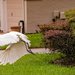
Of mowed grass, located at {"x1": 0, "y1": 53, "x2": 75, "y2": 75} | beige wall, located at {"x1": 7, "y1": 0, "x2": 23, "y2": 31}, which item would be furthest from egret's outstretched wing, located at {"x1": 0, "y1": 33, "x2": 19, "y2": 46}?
beige wall, located at {"x1": 7, "y1": 0, "x2": 23, "y2": 31}

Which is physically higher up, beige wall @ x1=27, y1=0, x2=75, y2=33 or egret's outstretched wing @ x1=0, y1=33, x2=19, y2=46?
beige wall @ x1=27, y1=0, x2=75, y2=33

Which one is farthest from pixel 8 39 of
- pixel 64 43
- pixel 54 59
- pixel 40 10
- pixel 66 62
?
pixel 40 10

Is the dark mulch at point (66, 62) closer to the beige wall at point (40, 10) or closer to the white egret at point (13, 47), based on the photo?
the white egret at point (13, 47)

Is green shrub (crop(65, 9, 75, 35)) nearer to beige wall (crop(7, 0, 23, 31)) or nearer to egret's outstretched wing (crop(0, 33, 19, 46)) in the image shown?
egret's outstretched wing (crop(0, 33, 19, 46))

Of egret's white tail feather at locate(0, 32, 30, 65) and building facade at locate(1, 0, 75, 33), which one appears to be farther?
building facade at locate(1, 0, 75, 33)

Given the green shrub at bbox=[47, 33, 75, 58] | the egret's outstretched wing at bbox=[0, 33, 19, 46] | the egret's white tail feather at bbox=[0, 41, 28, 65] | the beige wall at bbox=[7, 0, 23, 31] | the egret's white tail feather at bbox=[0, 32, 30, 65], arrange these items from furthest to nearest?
the beige wall at bbox=[7, 0, 23, 31], the green shrub at bbox=[47, 33, 75, 58], the egret's white tail feather at bbox=[0, 41, 28, 65], the egret's white tail feather at bbox=[0, 32, 30, 65], the egret's outstretched wing at bbox=[0, 33, 19, 46]

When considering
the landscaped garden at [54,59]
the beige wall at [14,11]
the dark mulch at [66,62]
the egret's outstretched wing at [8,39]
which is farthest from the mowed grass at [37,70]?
the beige wall at [14,11]

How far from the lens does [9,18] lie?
61.2ft

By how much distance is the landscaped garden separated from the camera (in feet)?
21.4

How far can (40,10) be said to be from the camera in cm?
1612

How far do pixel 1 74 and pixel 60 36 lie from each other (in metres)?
2.03

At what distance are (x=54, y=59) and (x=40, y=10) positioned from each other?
8.24m

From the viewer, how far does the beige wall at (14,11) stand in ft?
60.4

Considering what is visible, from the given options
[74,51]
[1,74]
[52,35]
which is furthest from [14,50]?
[74,51]
